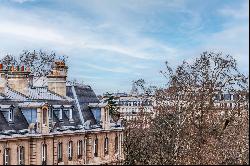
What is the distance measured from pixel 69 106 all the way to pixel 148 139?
11907 millimetres

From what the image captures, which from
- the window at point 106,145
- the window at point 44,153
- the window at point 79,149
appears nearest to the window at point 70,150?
the window at point 79,149

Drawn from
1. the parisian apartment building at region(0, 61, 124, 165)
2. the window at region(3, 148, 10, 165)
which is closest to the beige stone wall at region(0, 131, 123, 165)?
the parisian apartment building at region(0, 61, 124, 165)

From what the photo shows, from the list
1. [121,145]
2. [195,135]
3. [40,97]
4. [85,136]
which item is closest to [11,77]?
[40,97]

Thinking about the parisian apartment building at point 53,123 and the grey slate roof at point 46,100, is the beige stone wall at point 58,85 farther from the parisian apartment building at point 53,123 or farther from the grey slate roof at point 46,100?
the grey slate roof at point 46,100

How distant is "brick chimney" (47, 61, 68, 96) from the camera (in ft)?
167

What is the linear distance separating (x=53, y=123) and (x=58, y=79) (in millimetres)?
7181

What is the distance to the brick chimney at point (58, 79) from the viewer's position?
51000mm

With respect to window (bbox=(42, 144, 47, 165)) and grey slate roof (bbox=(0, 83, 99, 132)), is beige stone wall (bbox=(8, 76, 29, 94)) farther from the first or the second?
window (bbox=(42, 144, 47, 165))

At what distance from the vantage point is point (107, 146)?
52.0 metres

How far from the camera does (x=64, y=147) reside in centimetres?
4616

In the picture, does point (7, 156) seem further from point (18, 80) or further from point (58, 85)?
point (58, 85)

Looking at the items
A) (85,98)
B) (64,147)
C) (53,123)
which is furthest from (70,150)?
(85,98)

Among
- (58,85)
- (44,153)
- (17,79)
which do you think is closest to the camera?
(44,153)

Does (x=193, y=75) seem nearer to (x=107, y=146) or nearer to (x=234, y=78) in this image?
(x=234, y=78)
